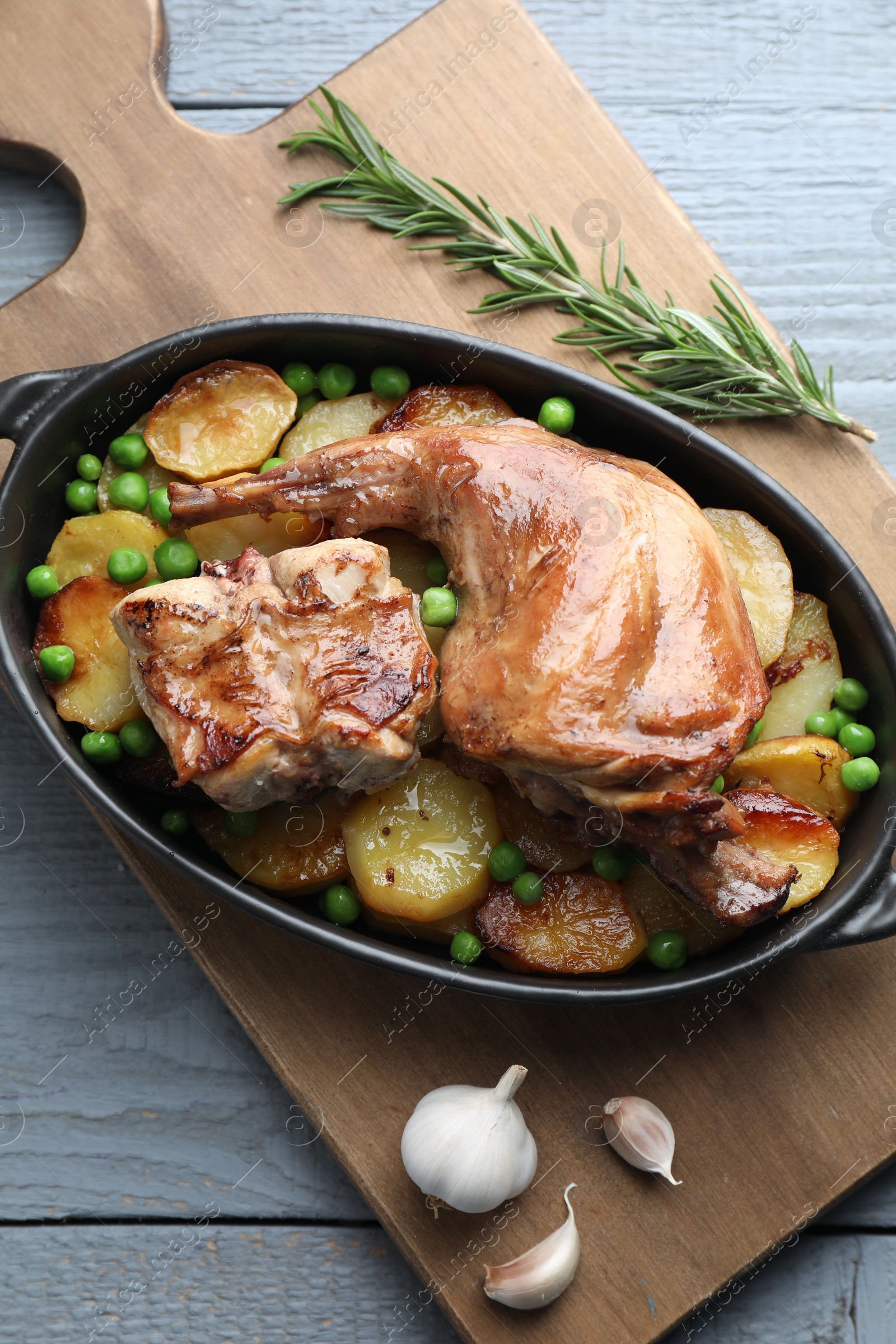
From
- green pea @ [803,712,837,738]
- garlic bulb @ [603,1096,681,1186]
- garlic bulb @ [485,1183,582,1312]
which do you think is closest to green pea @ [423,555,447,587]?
green pea @ [803,712,837,738]

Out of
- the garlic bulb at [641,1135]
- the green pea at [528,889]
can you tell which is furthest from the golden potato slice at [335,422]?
the garlic bulb at [641,1135]

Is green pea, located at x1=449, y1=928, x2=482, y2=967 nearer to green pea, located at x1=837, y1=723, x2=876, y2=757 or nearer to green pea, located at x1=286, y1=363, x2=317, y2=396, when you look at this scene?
green pea, located at x1=837, y1=723, x2=876, y2=757

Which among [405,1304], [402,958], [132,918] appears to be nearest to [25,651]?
[132,918]

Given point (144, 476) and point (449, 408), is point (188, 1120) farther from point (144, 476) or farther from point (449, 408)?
point (449, 408)

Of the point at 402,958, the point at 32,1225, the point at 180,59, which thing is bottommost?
the point at 32,1225

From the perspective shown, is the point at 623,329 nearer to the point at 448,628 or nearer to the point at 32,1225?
the point at 448,628

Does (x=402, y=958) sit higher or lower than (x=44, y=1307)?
higher
